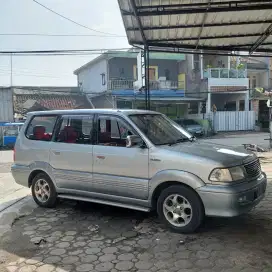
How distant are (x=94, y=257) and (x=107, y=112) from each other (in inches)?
92.8

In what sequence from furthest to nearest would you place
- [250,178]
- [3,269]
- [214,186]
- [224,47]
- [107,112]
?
[224,47]
[107,112]
[250,178]
[214,186]
[3,269]

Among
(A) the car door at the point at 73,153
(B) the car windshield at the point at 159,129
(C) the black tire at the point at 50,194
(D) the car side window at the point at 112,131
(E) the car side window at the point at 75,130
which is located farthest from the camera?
Result: (C) the black tire at the point at 50,194

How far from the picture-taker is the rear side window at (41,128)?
6055 millimetres

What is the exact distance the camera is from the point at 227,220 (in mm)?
5113

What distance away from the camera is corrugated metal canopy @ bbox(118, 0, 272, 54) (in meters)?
6.12

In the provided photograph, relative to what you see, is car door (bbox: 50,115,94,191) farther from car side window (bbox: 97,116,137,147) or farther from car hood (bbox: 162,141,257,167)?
car hood (bbox: 162,141,257,167)

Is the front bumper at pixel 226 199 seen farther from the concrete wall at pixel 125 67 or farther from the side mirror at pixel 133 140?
the concrete wall at pixel 125 67

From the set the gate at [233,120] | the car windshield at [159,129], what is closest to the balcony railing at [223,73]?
the gate at [233,120]

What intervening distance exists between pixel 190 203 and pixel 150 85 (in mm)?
24291

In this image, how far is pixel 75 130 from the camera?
575 centimetres

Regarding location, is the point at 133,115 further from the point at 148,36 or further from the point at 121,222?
the point at 148,36

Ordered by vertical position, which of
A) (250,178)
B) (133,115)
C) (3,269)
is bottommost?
(3,269)

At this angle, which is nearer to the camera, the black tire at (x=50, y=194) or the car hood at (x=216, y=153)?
the car hood at (x=216, y=153)

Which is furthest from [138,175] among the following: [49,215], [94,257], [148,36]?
[148,36]
